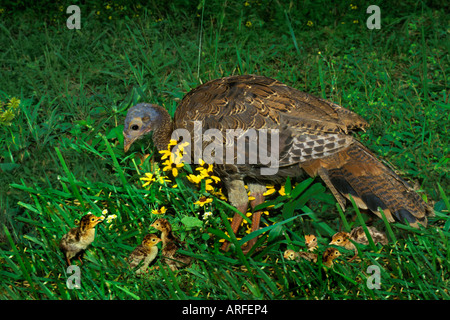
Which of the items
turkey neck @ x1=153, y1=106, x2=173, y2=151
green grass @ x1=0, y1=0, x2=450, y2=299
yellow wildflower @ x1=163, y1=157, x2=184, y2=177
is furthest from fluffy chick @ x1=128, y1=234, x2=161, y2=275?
turkey neck @ x1=153, y1=106, x2=173, y2=151

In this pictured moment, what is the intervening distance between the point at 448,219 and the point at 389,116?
146 centimetres

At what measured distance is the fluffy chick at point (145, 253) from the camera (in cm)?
417

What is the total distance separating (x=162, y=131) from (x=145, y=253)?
4.01 ft

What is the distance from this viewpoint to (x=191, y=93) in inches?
192

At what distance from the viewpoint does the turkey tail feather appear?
4.31 m

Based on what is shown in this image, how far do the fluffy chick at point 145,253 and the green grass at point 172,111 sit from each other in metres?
0.10

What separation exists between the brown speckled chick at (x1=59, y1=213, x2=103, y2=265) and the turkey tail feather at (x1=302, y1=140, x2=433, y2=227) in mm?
1631

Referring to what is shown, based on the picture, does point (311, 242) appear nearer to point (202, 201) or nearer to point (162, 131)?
point (202, 201)

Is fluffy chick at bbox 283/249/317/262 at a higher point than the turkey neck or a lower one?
lower

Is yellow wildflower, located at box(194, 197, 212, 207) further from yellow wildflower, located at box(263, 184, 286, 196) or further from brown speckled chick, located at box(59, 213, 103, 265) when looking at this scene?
brown speckled chick, located at box(59, 213, 103, 265)

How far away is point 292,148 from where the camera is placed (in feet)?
14.6

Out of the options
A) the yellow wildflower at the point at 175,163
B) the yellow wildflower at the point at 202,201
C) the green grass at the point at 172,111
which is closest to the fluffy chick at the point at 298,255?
the green grass at the point at 172,111
